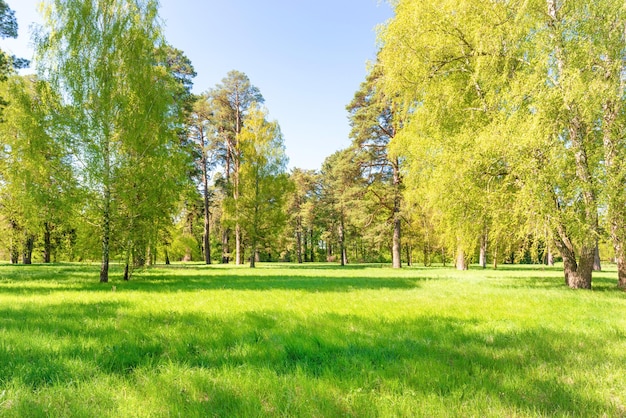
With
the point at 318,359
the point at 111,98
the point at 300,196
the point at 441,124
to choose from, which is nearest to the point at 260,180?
the point at 111,98

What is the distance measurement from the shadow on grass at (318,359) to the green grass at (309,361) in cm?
2

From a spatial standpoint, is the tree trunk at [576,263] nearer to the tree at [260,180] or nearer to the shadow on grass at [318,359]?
the shadow on grass at [318,359]

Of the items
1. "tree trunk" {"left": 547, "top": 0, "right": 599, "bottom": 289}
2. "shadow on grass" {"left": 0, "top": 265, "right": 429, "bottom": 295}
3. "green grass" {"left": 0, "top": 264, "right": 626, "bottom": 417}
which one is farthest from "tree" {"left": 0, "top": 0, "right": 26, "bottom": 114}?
"tree trunk" {"left": 547, "top": 0, "right": 599, "bottom": 289}

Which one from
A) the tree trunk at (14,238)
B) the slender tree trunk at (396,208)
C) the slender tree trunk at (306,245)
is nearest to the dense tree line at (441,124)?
the slender tree trunk at (396,208)

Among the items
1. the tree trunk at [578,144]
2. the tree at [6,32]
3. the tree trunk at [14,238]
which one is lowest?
the tree trunk at [14,238]

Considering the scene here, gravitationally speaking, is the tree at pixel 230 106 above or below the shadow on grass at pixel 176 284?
above

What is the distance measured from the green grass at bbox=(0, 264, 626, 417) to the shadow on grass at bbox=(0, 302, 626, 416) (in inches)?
0.7

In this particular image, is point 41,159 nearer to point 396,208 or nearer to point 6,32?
point 6,32

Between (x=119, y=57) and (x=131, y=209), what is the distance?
5.97m

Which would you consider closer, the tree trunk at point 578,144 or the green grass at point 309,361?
the green grass at point 309,361

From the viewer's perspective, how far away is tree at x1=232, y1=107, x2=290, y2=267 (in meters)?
27.6

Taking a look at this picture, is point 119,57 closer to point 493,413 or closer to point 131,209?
point 131,209

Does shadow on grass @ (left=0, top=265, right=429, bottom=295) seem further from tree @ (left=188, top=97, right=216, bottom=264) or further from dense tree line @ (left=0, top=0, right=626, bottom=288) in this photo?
tree @ (left=188, top=97, right=216, bottom=264)

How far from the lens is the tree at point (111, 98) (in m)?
11.6
